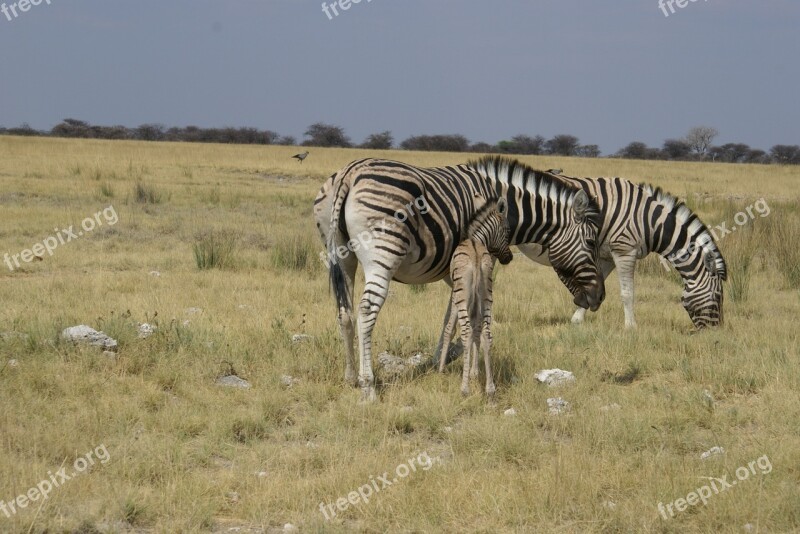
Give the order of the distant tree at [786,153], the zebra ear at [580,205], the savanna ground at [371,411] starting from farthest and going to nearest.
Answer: the distant tree at [786,153] → the zebra ear at [580,205] → the savanna ground at [371,411]

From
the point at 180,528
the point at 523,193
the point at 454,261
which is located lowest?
the point at 180,528

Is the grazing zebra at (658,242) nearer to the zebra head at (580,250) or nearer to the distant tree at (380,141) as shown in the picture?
the zebra head at (580,250)

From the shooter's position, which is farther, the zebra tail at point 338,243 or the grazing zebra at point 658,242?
the grazing zebra at point 658,242

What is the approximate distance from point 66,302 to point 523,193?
541 cm

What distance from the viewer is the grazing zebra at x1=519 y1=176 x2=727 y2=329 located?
9125 millimetres

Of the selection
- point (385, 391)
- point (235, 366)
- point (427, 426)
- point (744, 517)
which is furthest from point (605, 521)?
point (235, 366)

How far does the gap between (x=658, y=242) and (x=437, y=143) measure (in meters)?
67.3

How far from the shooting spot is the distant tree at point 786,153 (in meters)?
70.1

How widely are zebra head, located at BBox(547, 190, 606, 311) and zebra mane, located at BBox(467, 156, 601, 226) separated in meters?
0.09

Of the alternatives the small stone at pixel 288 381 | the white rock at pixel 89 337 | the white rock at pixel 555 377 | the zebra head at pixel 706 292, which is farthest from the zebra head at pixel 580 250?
the white rock at pixel 89 337

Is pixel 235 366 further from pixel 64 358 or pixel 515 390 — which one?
pixel 515 390

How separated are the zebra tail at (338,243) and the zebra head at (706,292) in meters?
4.41

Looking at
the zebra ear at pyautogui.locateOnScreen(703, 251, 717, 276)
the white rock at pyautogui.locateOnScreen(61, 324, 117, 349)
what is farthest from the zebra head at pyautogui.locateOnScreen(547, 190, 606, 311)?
the white rock at pyautogui.locateOnScreen(61, 324, 117, 349)

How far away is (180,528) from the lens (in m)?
4.33
